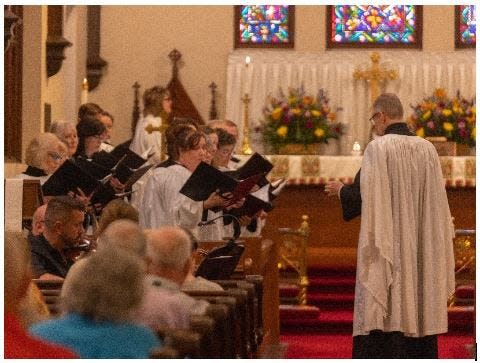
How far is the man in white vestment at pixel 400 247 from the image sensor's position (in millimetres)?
7410

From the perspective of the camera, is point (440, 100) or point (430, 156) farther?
point (440, 100)

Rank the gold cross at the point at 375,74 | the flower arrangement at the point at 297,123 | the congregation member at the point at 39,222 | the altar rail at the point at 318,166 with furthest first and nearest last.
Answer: the gold cross at the point at 375,74, the flower arrangement at the point at 297,123, the altar rail at the point at 318,166, the congregation member at the point at 39,222

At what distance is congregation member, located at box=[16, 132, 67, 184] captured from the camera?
26.6 feet

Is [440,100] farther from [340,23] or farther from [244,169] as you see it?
[244,169]

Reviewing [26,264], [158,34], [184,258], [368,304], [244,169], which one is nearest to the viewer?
[26,264]

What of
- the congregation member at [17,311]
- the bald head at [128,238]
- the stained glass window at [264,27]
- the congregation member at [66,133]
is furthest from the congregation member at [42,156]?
the stained glass window at [264,27]

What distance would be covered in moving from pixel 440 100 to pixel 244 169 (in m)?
7.91

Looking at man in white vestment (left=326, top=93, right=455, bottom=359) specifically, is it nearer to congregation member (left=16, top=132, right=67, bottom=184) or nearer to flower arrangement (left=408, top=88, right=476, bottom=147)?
congregation member (left=16, top=132, right=67, bottom=184)

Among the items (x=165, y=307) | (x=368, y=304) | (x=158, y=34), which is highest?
(x=158, y=34)

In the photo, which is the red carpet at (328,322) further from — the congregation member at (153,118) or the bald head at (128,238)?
the bald head at (128,238)

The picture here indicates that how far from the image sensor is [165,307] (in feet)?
14.1

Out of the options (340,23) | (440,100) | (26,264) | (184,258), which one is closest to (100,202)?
(184,258)

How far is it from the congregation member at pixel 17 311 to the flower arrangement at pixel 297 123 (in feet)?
34.4

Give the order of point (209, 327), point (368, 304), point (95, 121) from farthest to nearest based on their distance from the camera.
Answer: point (95, 121) < point (368, 304) < point (209, 327)
